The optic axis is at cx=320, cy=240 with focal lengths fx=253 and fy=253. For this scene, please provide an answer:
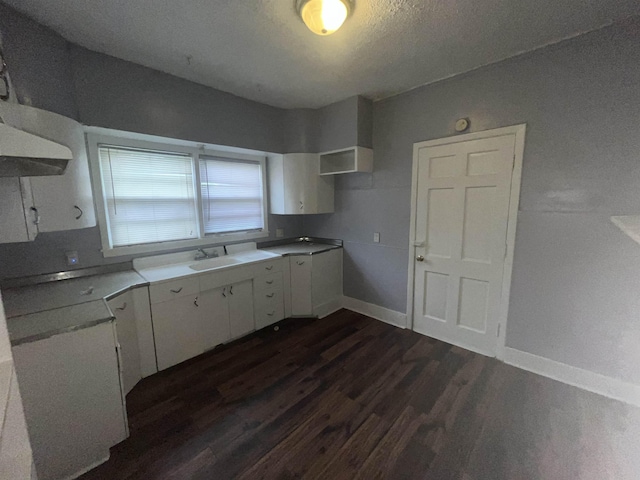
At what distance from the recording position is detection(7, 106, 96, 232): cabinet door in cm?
150

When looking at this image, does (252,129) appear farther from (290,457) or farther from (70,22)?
(290,457)

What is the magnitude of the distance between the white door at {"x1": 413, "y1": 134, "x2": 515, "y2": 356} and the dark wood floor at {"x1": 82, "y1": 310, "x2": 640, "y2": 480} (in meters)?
0.35

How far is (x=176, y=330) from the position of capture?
2.30 meters

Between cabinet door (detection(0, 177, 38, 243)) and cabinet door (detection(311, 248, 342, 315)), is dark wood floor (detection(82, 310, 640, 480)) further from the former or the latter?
cabinet door (detection(0, 177, 38, 243))

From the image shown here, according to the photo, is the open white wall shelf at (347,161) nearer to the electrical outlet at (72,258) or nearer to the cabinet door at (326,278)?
the cabinet door at (326,278)

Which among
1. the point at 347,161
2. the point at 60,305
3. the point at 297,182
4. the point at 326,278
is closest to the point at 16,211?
the point at 60,305

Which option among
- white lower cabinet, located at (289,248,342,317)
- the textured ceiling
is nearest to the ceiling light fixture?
the textured ceiling

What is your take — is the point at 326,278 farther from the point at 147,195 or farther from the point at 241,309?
the point at 147,195

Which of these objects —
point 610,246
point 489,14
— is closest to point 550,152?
point 610,246

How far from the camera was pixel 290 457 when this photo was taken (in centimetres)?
151

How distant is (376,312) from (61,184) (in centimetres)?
315

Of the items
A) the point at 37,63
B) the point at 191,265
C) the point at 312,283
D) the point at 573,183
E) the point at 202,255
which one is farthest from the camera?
the point at 312,283

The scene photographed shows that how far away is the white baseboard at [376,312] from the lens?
3026 millimetres

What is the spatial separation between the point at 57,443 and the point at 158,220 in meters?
1.85
